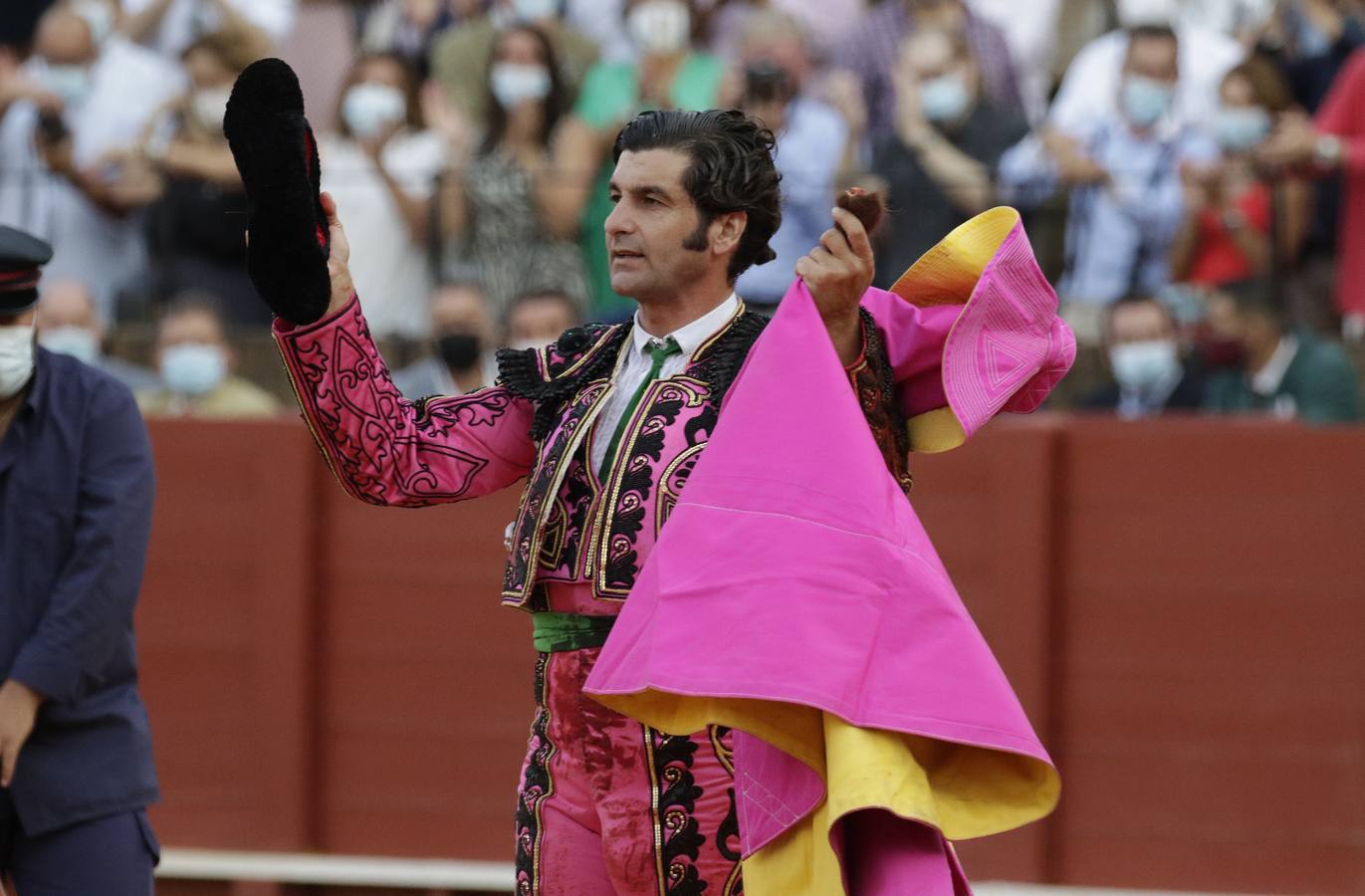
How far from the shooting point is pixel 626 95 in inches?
286

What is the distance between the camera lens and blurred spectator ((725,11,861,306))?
6.64 metres

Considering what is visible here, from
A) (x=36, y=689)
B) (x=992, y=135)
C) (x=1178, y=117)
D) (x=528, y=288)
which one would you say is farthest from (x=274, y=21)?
(x=36, y=689)

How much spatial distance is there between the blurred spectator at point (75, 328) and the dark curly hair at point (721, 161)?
414 centimetres

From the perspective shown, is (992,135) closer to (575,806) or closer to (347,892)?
(347,892)

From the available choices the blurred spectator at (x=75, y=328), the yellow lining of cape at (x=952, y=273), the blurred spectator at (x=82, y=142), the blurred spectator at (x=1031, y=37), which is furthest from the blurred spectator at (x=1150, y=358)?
the yellow lining of cape at (x=952, y=273)

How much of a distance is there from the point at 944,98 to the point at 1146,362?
3.58 feet

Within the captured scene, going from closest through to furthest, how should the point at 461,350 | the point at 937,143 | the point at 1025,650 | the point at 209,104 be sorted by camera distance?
the point at 1025,650
the point at 461,350
the point at 937,143
the point at 209,104

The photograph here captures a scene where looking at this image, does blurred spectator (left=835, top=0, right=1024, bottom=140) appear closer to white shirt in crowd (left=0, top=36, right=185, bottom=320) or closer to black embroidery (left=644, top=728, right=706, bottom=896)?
white shirt in crowd (left=0, top=36, right=185, bottom=320)

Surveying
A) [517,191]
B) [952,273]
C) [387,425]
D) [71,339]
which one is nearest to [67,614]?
[387,425]

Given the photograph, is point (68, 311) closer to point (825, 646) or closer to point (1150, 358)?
point (1150, 358)

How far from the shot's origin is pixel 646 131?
3133mm

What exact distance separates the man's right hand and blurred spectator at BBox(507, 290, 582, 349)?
341cm

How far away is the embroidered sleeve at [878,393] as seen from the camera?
2990mm

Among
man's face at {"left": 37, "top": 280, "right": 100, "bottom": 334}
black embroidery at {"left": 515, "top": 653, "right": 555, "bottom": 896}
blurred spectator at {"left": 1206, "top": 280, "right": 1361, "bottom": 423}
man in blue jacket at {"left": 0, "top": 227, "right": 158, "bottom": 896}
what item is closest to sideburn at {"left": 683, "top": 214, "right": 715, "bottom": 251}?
black embroidery at {"left": 515, "top": 653, "right": 555, "bottom": 896}
